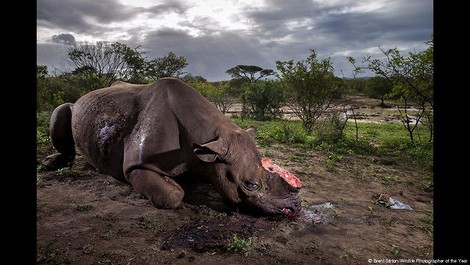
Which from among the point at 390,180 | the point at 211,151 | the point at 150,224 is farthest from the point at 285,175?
the point at 390,180

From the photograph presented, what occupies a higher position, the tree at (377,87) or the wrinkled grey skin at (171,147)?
the tree at (377,87)

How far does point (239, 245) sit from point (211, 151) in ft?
4.32

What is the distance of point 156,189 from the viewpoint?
4258mm

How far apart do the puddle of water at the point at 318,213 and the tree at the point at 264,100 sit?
19794 mm

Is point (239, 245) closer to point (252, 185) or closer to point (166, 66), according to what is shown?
point (252, 185)

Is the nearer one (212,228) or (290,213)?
(212,228)

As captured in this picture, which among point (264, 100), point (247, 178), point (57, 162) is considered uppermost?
point (264, 100)

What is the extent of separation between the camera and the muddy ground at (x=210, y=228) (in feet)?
10.3

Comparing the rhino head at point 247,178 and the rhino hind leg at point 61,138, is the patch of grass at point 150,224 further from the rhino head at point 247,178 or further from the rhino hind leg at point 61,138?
the rhino hind leg at point 61,138

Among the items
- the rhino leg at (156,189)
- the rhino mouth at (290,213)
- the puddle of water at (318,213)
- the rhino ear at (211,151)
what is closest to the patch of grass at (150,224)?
the rhino leg at (156,189)

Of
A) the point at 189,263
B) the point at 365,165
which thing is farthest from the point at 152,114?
the point at 365,165

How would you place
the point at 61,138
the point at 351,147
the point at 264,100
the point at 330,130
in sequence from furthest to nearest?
the point at 264,100
the point at 330,130
the point at 351,147
the point at 61,138

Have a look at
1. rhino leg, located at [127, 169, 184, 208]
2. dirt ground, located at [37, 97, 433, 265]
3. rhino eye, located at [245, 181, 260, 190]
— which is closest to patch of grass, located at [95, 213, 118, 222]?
dirt ground, located at [37, 97, 433, 265]

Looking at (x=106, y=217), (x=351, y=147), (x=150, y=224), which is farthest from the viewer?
(x=351, y=147)
